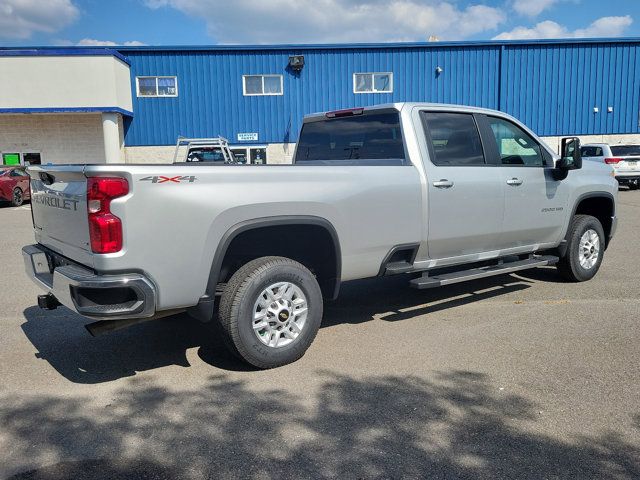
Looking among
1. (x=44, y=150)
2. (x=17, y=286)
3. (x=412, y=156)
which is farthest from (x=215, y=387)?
(x=44, y=150)

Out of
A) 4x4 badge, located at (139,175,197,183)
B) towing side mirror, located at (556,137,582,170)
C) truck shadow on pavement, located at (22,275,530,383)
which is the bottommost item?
truck shadow on pavement, located at (22,275,530,383)

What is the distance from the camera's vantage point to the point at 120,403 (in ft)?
11.9

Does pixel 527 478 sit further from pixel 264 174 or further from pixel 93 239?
pixel 93 239

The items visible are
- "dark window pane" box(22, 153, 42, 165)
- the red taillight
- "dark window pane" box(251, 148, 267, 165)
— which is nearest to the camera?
the red taillight

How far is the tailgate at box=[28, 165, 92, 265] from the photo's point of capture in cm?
357

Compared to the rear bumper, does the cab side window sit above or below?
above

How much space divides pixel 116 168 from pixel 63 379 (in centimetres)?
172

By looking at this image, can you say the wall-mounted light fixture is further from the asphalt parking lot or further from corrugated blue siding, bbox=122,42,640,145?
the asphalt parking lot

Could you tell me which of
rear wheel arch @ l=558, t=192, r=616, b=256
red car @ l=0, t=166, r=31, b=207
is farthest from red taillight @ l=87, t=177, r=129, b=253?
red car @ l=0, t=166, r=31, b=207

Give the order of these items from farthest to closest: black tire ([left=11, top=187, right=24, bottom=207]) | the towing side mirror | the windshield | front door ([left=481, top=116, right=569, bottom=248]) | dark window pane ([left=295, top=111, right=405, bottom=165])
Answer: the windshield < black tire ([left=11, top=187, right=24, bottom=207]) < the towing side mirror < front door ([left=481, top=116, right=569, bottom=248]) < dark window pane ([left=295, top=111, right=405, bottom=165])

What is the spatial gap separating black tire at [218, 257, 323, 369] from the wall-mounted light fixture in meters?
21.8

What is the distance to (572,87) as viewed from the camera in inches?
1013

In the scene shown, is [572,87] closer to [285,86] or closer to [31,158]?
[285,86]

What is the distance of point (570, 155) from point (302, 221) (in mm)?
3364
